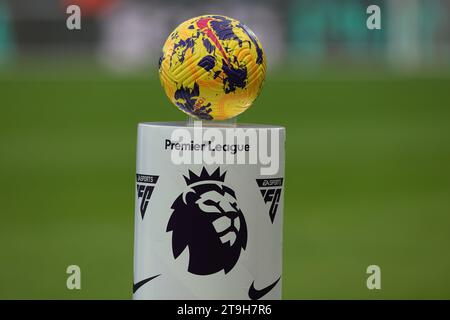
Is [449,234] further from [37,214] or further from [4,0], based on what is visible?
[4,0]

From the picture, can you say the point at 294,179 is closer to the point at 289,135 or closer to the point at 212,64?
the point at 289,135

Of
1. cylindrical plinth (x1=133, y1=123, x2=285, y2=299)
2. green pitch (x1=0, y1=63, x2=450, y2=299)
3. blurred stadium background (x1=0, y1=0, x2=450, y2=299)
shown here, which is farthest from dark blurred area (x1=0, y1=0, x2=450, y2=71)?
cylindrical plinth (x1=133, y1=123, x2=285, y2=299)

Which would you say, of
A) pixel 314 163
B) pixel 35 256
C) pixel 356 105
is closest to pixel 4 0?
pixel 356 105

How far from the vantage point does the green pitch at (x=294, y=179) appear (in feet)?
29.6

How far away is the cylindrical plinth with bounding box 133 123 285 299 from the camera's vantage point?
6.10 metres

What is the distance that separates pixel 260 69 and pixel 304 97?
1270 cm

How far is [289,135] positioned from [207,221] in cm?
960

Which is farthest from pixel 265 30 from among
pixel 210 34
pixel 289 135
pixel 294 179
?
pixel 210 34

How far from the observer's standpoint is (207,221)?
6105mm

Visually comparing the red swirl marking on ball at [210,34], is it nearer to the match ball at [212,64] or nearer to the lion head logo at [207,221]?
the match ball at [212,64]

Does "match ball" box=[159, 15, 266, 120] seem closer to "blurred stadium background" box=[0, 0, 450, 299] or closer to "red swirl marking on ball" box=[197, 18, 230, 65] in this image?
"red swirl marking on ball" box=[197, 18, 230, 65]

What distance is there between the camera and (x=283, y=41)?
76.2 ft

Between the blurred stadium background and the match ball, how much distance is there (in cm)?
243

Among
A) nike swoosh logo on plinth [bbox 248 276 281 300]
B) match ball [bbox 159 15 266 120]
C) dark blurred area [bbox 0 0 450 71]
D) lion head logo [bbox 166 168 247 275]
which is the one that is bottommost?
nike swoosh logo on plinth [bbox 248 276 281 300]
